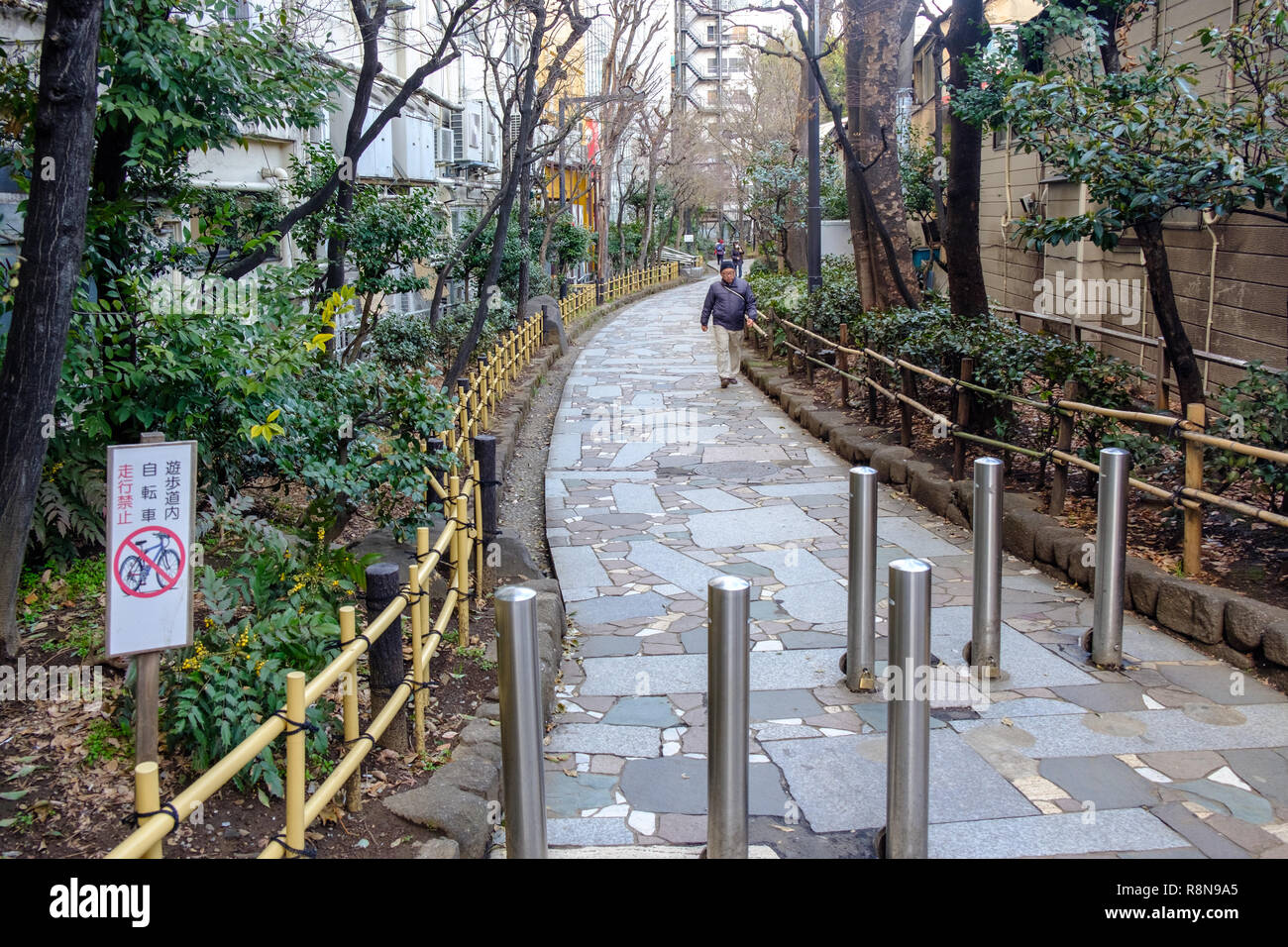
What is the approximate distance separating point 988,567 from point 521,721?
2.96m

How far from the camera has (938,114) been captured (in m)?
20.2

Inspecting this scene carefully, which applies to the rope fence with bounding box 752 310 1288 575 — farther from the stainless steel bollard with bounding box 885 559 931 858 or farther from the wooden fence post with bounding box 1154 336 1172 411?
the stainless steel bollard with bounding box 885 559 931 858

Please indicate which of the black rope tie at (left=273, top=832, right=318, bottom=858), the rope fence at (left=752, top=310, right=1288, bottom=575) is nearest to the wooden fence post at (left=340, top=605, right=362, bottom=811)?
the black rope tie at (left=273, top=832, right=318, bottom=858)

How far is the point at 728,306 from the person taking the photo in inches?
669

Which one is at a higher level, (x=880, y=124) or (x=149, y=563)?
(x=880, y=124)

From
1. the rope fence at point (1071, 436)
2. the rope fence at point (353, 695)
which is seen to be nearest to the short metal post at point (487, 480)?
the rope fence at point (353, 695)

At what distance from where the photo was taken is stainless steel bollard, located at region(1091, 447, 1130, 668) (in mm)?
5660

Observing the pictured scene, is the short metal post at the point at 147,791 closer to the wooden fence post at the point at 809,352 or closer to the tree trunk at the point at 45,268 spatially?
the tree trunk at the point at 45,268

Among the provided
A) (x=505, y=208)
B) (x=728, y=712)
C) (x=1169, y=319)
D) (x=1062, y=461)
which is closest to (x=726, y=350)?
(x=505, y=208)

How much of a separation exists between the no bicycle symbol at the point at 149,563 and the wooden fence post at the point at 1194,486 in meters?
5.23

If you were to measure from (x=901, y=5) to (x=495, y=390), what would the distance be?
280 inches

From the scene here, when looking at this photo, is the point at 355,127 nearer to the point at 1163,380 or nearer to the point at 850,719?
the point at 850,719

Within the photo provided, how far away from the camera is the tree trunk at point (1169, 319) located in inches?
305

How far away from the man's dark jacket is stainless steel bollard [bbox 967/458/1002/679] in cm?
1127
